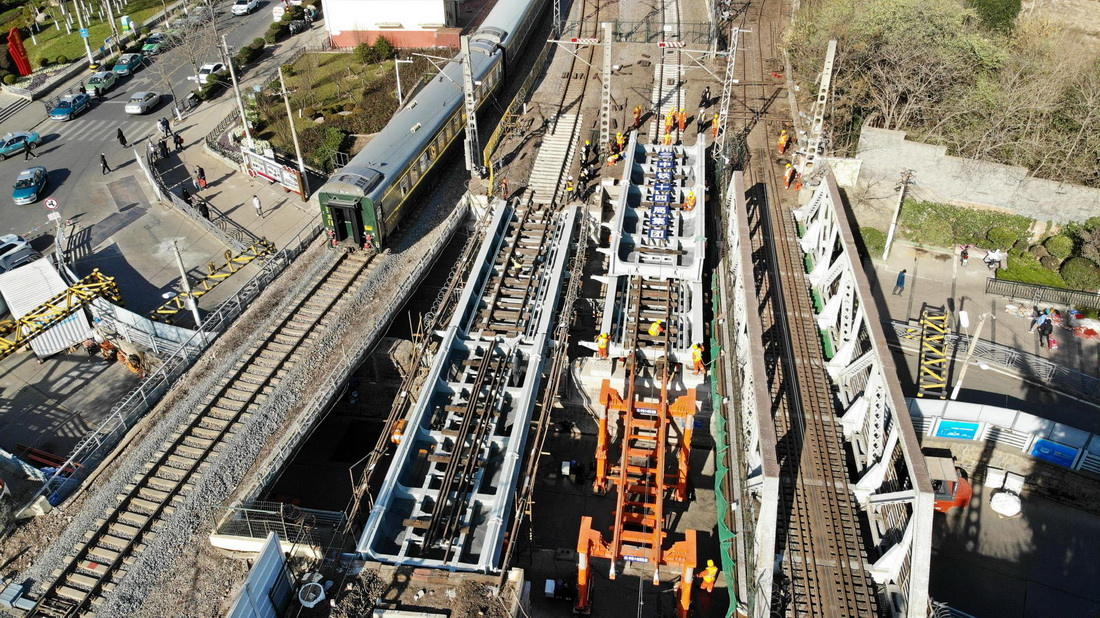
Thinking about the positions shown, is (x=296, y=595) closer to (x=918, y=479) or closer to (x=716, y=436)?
(x=716, y=436)

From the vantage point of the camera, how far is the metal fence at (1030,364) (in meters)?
29.9

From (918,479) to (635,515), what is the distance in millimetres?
8722

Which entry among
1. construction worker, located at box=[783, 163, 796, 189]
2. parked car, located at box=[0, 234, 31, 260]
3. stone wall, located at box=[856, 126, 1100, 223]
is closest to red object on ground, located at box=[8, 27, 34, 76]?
parked car, located at box=[0, 234, 31, 260]

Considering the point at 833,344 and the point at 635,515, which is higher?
the point at 833,344

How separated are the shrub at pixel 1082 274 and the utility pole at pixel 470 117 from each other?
28814mm

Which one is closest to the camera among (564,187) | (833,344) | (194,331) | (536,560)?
(536,560)

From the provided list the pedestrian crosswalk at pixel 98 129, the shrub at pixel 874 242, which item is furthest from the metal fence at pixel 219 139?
the shrub at pixel 874 242

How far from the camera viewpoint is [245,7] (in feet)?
219

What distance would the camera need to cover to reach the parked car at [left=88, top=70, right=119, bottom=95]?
54094mm

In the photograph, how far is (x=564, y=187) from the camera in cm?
3816

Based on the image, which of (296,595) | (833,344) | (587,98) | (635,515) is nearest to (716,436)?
(635,515)

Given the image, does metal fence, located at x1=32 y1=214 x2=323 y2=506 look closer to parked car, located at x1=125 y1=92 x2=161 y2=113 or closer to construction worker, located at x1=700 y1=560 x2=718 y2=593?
construction worker, located at x1=700 y1=560 x2=718 y2=593

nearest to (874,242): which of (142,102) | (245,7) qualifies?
(142,102)

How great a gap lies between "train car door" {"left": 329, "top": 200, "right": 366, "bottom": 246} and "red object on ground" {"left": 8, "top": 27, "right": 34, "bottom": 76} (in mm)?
40849
